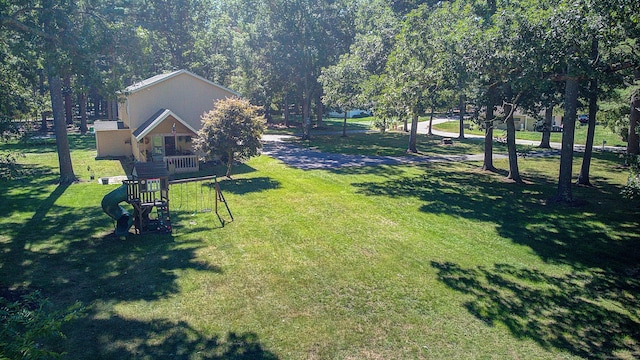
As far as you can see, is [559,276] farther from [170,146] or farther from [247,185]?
[170,146]

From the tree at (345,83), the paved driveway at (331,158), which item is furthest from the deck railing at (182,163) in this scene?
the tree at (345,83)

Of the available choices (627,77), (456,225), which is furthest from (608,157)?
(456,225)

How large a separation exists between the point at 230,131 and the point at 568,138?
1475 cm

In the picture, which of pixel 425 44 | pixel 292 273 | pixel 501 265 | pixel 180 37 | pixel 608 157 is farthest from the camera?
pixel 180 37

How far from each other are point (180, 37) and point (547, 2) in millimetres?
39001

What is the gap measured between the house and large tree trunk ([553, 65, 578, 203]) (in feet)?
59.3

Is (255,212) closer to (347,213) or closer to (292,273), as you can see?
(347,213)

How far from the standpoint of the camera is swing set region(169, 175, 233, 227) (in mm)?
15242

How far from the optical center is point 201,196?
60.8ft

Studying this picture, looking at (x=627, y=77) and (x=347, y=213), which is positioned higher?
(x=627, y=77)

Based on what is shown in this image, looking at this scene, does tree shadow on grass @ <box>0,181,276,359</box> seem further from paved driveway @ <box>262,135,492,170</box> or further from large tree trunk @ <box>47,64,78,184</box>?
paved driveway @ <box>262,135,492,170</box>

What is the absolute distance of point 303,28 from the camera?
125 ft

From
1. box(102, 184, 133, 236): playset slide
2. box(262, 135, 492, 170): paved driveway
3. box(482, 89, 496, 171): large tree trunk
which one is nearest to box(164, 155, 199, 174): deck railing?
box(262, 135, 492, 170): paved driveway

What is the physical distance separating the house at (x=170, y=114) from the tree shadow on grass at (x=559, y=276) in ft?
37.3
